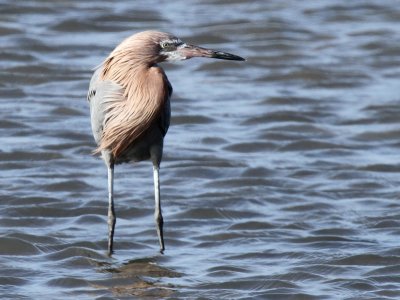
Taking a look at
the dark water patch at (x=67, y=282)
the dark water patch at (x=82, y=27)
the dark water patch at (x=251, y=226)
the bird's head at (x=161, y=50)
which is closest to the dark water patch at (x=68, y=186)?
the dark water patch at (x=251, y=226)

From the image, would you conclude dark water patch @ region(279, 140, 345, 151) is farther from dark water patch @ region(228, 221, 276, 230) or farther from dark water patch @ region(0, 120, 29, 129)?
dark water patch @ region(0, 120, 29, 129)

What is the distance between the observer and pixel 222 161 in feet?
38.4

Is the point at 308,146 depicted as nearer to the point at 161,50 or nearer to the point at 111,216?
the point at 111,216

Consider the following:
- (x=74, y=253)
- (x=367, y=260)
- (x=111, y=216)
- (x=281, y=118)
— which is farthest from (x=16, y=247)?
(x=281, y=118)

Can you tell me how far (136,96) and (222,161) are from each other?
313 centimetres

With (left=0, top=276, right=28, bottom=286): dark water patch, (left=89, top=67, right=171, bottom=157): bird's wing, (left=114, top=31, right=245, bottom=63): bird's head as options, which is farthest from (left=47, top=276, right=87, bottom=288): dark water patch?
(left=114, top=31, right=245, bottom=63): bird's head

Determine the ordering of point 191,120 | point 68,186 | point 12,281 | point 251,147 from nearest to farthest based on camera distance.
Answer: point 12,281
point 68,186
point 251,147
point 191,120

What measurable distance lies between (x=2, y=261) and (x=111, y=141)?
1143 mm

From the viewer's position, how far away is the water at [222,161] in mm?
8602

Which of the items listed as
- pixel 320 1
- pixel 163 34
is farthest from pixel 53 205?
pixel 320 1

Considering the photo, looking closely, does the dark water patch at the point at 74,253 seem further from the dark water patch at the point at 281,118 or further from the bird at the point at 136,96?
the dark water patch at the point at 281,118

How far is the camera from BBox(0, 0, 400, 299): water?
860 centimetres

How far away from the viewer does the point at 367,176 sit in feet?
37.1

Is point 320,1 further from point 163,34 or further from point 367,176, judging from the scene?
point 163,34
